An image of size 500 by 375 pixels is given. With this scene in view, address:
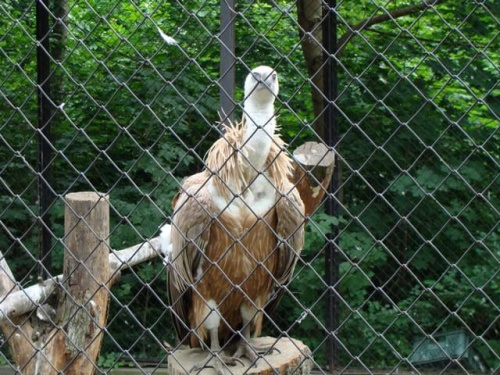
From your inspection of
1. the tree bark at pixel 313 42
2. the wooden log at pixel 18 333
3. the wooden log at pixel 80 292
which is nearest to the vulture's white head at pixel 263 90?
the wooden log at pixel 80 292

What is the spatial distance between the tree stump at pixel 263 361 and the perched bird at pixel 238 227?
0.06 metres

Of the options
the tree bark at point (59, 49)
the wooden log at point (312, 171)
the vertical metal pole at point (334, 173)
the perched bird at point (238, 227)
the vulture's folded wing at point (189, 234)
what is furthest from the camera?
the tree bark at point (59, 49)

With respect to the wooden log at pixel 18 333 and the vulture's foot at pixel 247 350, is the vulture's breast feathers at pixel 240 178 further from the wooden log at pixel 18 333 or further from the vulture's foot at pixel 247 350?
the wooden log at pixel 18 333

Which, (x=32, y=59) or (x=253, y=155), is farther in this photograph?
(x=32, y=59)

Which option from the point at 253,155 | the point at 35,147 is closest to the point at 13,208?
the point at 35,147

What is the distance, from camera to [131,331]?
5039 mm

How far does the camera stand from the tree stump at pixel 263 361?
3096 millimetres

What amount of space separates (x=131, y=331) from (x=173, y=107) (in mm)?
1353

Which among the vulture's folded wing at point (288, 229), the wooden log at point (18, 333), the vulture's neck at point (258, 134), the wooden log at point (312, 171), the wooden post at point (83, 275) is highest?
the vulture's neck at point (258, 134)

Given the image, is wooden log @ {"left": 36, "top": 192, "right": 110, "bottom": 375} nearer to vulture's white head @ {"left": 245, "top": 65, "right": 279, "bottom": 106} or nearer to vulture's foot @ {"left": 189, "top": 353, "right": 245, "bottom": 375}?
vulture's foot @ {"left": 189, "top": 353, "right": 245, "bottom": 375}

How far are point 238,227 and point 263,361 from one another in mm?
509

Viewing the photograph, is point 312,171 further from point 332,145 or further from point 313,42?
point 313,42

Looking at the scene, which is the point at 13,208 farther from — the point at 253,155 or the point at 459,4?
the point at 459,4

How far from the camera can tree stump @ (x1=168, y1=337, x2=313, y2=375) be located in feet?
10.2
